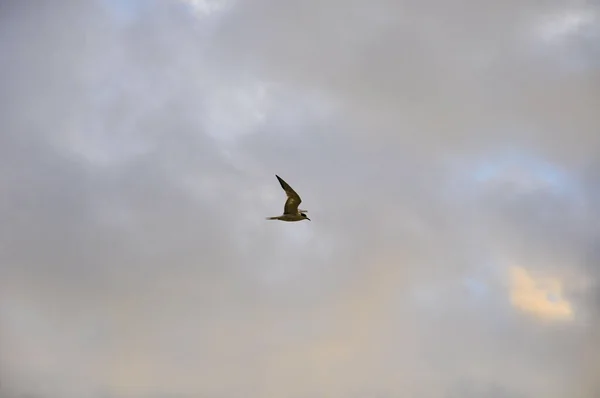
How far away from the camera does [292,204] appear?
1531 inches
